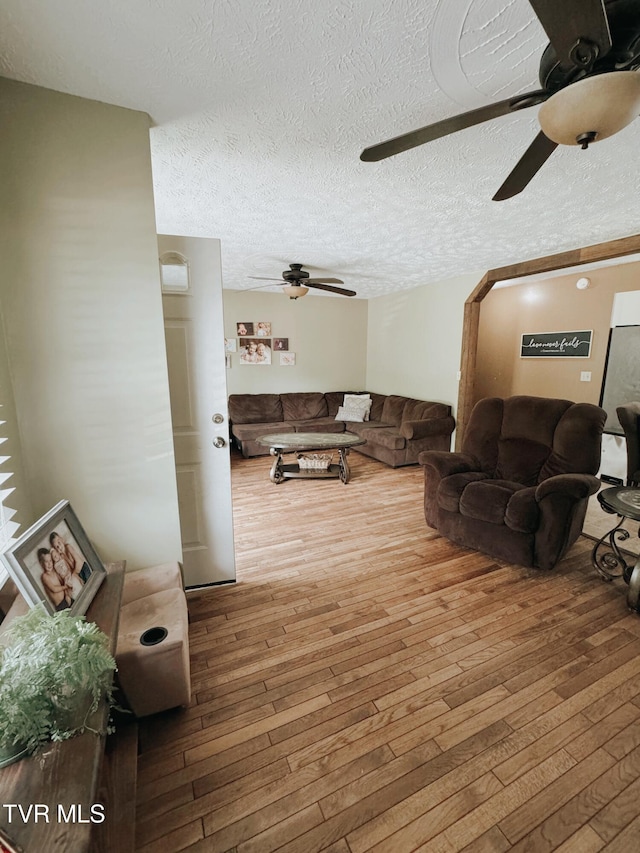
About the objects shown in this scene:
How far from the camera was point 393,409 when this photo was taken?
559 cm

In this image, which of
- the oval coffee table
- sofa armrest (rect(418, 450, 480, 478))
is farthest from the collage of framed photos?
sofa armrest (rect(418, 450, 480, 478))

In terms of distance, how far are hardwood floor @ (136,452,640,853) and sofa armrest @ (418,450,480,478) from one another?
68cm

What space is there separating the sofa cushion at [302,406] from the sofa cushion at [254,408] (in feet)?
0.33

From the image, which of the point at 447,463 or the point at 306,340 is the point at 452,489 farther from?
the point at 306,340

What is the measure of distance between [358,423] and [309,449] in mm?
1604

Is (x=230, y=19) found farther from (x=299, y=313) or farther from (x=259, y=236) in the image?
(x=299, y=313)

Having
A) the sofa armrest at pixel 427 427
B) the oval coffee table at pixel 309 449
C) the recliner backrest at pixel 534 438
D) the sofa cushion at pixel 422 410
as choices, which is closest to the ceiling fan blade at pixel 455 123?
the recliner backrest at pixel 534 438

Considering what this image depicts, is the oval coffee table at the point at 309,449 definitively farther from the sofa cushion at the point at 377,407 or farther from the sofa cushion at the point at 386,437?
the sofa cushion at the point at 377,407

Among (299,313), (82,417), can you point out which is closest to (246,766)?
(82,417)

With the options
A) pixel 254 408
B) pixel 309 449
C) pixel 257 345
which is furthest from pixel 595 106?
pixel 257 345

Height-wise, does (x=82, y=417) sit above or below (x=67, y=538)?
above

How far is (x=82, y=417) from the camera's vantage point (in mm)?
1634

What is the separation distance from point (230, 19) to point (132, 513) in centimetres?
195

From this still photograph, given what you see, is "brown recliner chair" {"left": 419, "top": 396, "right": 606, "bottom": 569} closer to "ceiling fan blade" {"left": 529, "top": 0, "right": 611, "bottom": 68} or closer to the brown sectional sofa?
the brown sectional sofa
